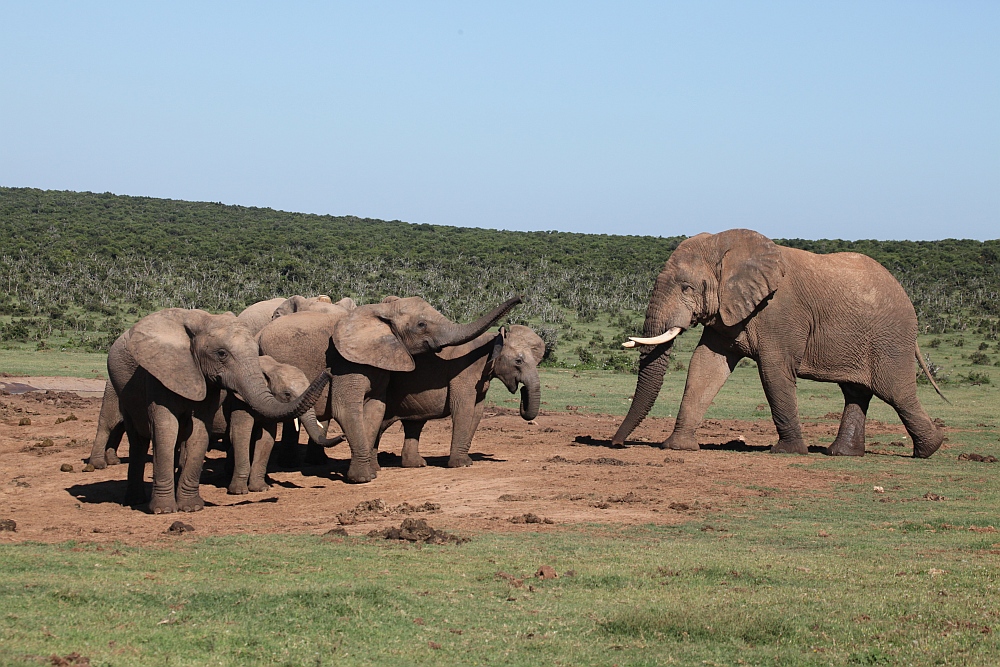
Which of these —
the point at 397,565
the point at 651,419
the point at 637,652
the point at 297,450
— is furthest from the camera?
the point at 651,419

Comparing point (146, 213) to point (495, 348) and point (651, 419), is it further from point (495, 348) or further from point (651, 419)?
point (495, 348)

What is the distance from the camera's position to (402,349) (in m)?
15.8

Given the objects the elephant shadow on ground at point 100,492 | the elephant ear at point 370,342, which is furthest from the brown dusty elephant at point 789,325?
the elephant shadow on ground at point 100,492

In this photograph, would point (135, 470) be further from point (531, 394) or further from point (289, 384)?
point (531, 394)

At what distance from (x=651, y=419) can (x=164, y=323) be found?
13.2 metres

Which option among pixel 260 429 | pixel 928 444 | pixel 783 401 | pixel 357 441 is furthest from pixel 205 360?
pixel 928 444

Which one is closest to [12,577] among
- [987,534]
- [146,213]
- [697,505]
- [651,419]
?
[697,505]

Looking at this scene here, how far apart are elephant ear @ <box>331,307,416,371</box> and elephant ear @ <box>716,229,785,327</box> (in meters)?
4.70

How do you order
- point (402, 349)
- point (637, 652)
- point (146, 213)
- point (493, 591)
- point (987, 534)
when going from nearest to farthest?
point (637, 652), point (493, 591), point (987, 534), point (402, 349), point (146, 213)

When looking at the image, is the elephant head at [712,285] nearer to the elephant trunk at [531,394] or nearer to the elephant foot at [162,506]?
the elephant trunk at [531,394]

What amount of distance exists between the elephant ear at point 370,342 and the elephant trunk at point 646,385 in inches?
158

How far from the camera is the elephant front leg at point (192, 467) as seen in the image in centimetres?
1332

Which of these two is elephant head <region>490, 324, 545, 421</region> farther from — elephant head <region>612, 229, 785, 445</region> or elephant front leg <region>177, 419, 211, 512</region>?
elephant front leg <region>177, 419, 211, 512</region>

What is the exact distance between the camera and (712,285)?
58.2ft
